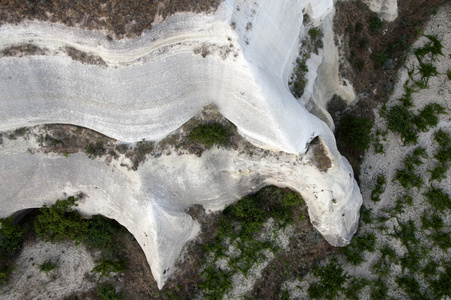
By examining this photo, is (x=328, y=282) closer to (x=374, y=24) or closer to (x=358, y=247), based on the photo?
(x=358, y=247)

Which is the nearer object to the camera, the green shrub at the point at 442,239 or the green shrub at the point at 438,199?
the green shrub at the point at 442,239

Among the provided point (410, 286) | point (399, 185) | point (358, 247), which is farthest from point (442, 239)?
point (358, 247)

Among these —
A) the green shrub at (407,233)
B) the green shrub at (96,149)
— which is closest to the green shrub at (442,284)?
the green shrub at (407,233)

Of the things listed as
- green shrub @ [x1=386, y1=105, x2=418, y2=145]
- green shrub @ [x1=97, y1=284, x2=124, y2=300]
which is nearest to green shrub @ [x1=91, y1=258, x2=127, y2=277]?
green shrub @ [x1=97, y1=284, x2=124, y2=300]

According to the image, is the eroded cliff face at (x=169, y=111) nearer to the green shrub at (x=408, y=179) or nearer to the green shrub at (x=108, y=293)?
the green shrub at (x=108, y=293)

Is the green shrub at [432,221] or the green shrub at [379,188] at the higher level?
the green shrub at [379,188]

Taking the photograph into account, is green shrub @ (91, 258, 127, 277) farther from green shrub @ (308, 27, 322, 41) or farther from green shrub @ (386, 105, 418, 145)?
green shrub @ (386, 105, 418, 145)
